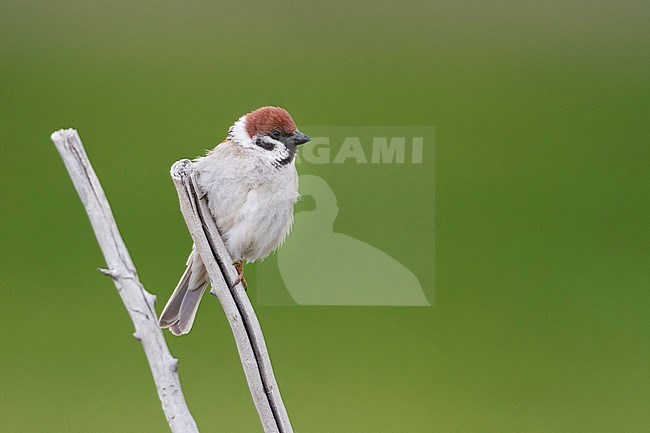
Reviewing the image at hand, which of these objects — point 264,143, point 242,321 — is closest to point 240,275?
point 242,321

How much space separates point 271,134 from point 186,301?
1.13 feet

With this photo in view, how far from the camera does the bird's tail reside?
56.3 inches

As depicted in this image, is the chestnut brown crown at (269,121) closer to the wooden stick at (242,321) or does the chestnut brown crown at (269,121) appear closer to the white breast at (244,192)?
the white breast at (244,192)

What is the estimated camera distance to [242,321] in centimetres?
124

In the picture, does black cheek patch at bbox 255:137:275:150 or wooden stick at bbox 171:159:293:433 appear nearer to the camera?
wooden stick at bbox 171:159:293:433

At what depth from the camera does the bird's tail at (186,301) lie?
4.69ft

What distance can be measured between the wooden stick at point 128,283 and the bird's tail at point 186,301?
22 centimetres

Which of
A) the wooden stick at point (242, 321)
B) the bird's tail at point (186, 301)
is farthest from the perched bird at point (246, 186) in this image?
the wooden stick at point (242, 321)

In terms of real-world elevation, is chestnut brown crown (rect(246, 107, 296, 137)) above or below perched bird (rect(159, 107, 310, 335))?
above

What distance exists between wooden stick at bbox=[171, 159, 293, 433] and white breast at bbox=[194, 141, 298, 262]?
4.9 inches

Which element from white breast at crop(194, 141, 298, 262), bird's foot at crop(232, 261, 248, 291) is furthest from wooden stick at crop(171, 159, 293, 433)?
white breast at crop(194, 141, 298, 262)

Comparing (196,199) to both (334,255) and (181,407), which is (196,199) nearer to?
(181,407)

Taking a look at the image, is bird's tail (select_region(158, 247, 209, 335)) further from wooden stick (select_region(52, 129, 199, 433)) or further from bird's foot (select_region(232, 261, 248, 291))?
wooden stick (select_region(52, 129, 199, 433))

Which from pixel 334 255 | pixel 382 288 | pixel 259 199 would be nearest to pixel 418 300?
pixel 382 288
